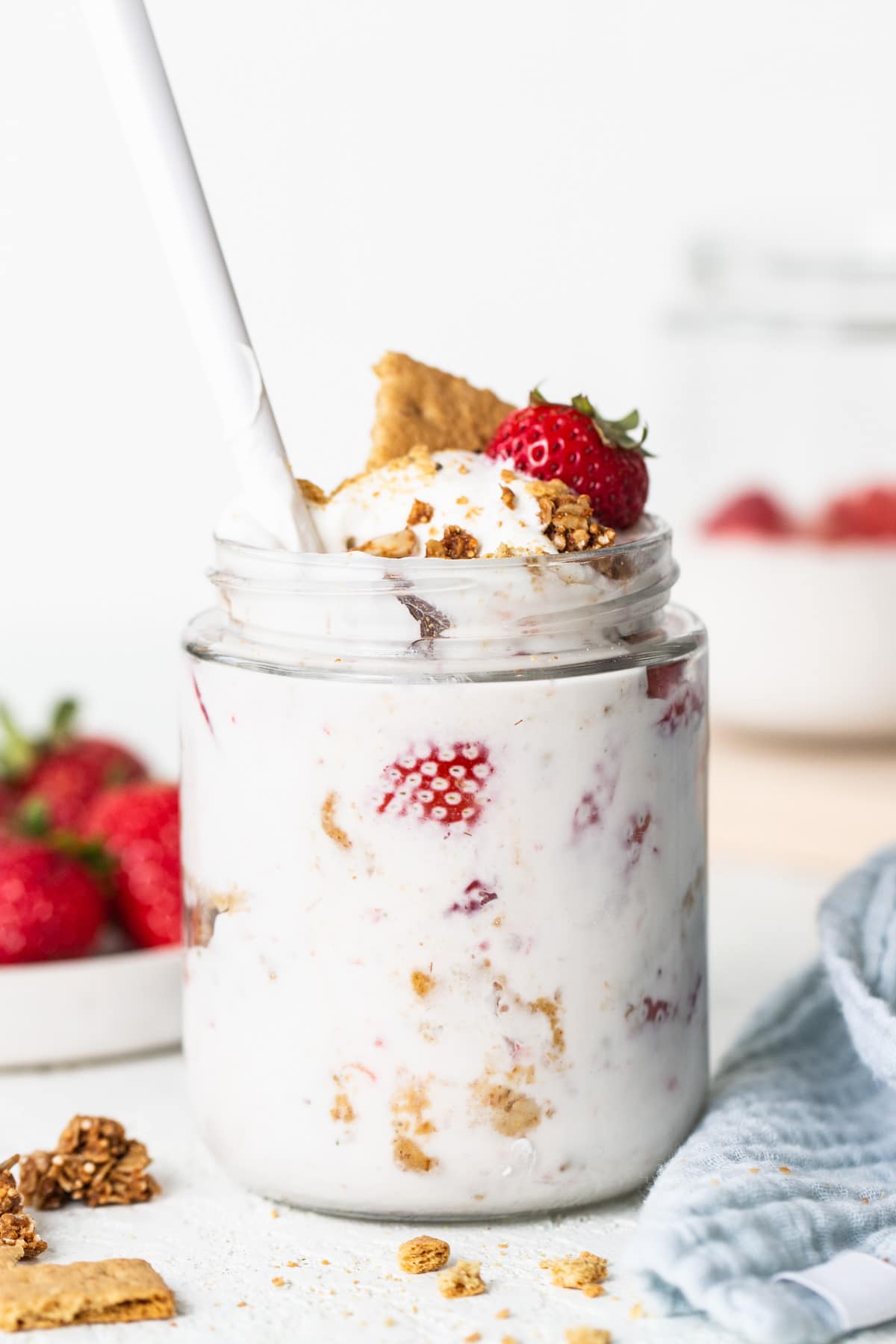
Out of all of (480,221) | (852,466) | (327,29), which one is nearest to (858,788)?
(852,466)

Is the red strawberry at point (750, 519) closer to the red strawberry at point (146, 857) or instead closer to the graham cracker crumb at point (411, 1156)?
the red strawberry at point (146, 857)

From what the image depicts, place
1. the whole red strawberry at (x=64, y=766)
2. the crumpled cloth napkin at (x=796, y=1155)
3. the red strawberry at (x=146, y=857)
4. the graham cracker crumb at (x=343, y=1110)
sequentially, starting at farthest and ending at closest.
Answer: the whole red strawberry at (x=64, y=766) → the red strawberry at (x=146, y=857) → the graham cracker crumb at (x=343, y=1110) → the crumpled cloth napkin at (x=796, y=1155)

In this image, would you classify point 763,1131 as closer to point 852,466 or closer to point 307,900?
point 307,900

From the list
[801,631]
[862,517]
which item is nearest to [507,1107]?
[801,631]

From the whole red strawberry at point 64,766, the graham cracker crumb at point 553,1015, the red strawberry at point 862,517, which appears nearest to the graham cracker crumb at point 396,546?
the graham cracker crumb at point 553,1015

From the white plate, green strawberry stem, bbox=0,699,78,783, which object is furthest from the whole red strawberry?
the white plate

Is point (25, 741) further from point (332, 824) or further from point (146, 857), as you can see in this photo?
point (332, 824)

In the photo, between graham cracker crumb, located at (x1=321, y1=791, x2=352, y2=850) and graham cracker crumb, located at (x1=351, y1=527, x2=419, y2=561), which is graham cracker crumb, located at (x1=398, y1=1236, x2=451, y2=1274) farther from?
graham cracker crumb, located at (x1=351, y1=527, x2=419, y2=561)
